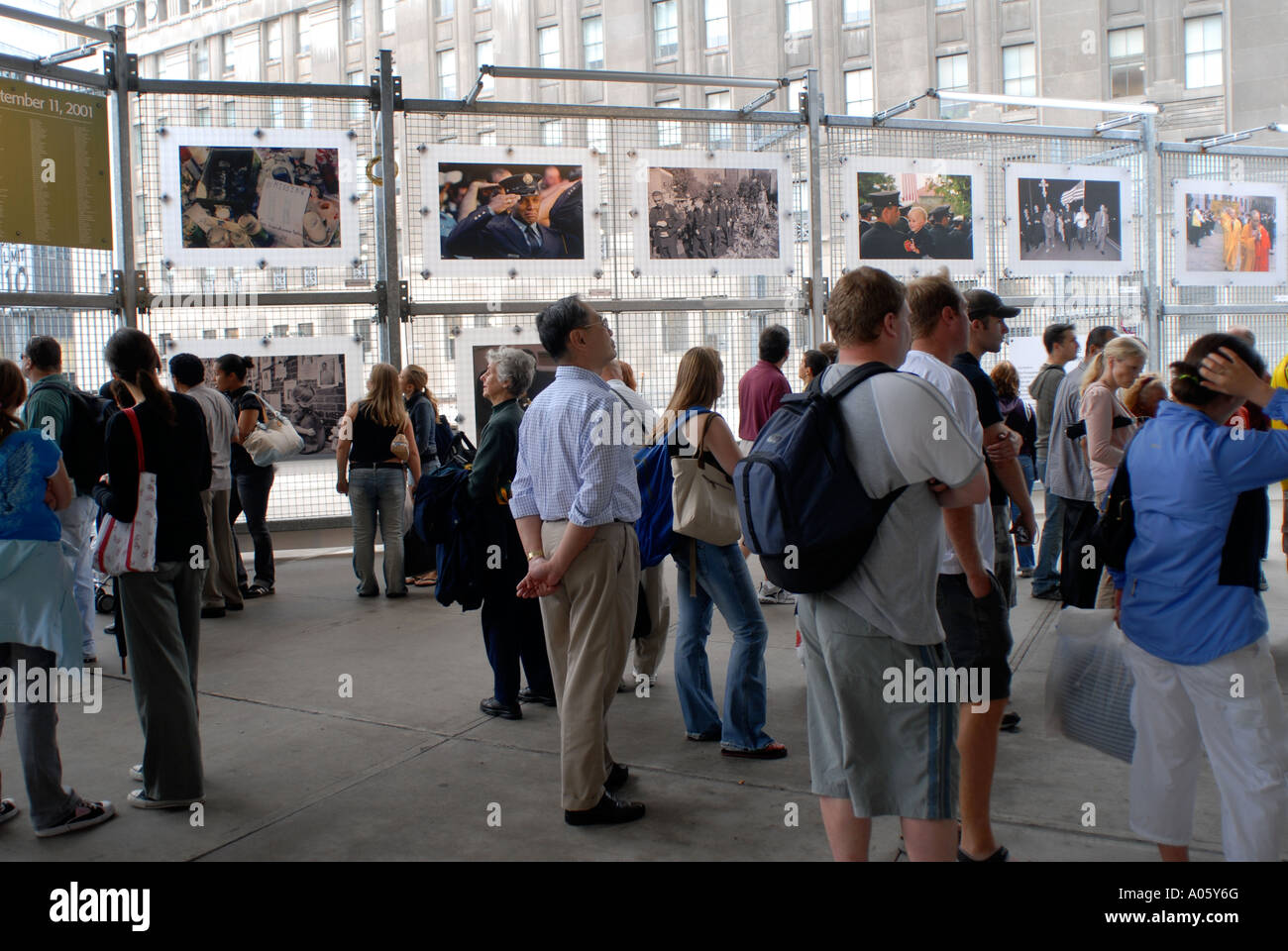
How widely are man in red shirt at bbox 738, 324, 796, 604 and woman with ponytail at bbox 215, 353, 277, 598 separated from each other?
3.65 m

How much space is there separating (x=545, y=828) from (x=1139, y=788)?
2052 millimetres

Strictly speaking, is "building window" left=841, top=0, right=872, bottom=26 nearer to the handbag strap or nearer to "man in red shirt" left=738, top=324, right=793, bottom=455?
"man in red shirt" left=738, top=324, right=793, bottom=455

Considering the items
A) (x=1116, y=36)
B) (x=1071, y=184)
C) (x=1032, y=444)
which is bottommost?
(x=1032, y=444)

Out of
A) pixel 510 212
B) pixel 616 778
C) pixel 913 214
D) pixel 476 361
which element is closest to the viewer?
pixel 616 778

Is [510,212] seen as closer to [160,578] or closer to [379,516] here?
[379,516]

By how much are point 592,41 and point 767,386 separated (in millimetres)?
42800

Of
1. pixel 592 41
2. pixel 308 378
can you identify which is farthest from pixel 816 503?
pixel 592 41

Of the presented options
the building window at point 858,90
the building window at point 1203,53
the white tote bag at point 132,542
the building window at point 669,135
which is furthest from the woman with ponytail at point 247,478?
the building window at point 858,90

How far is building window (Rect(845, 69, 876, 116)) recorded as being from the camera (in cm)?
4091

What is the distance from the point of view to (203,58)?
197ft

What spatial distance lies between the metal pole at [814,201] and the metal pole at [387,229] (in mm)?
3735

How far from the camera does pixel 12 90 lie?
743 centimetres
